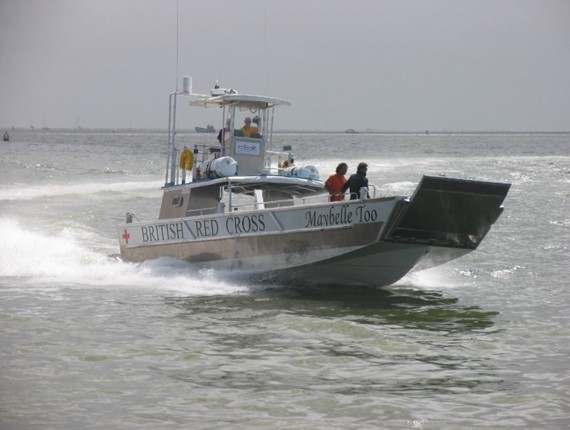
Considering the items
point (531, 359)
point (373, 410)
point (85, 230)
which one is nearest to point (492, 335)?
point (531, 359)

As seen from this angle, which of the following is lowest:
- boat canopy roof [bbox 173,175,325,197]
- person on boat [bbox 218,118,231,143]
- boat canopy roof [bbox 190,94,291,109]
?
boat canopy roof [bbox 173,175,325,197]

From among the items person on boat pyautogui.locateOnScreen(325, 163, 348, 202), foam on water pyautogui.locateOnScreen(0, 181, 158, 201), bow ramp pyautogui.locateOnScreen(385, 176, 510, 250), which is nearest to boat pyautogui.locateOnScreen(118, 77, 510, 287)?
bow ramp pyautogui.locateOnScreen(385, 176, 510, 250)

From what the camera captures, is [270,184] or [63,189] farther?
[63,189]

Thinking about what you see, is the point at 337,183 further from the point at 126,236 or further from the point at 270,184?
the point at 126,236

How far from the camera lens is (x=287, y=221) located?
15.7 meters

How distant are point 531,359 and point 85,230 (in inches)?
711

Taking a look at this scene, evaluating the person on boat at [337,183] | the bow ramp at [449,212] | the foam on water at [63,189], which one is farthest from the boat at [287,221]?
the foam on water at [63,189]

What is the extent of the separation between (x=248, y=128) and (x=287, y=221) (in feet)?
11.3

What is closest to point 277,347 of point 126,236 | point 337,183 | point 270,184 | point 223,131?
point 337,183

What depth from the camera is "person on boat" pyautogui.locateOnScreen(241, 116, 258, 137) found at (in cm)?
1841

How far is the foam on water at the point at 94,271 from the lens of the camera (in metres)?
16.7

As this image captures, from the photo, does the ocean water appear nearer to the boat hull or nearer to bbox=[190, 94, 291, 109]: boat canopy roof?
the boat hull

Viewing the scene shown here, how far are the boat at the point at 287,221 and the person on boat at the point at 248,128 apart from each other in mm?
72

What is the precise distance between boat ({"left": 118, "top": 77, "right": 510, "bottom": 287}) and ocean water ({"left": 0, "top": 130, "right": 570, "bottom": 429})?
0.41 metres
